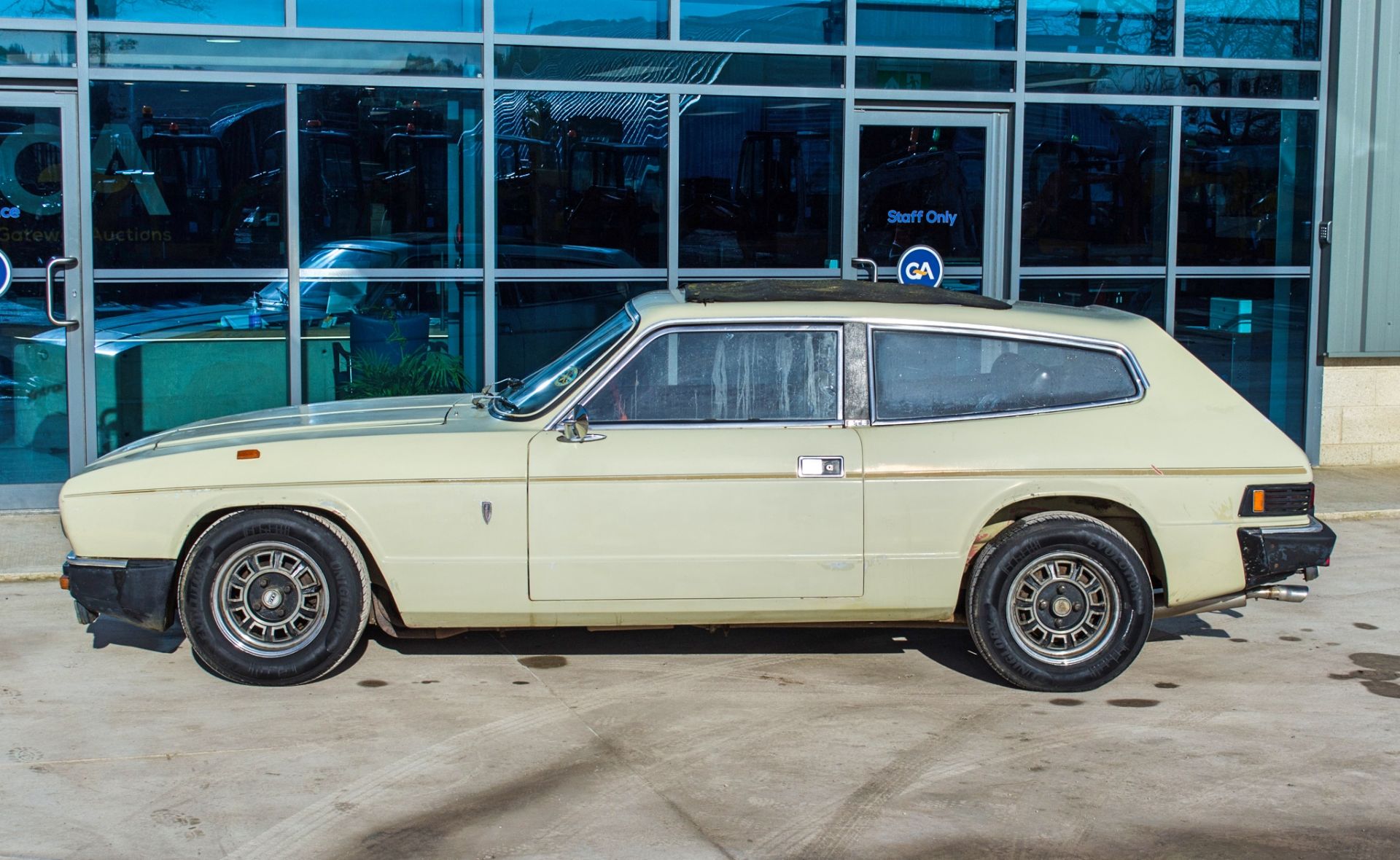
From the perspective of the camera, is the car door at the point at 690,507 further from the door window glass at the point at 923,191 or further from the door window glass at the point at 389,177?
the door window glass at the point at 923,191

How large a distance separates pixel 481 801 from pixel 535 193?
6383 millimetres

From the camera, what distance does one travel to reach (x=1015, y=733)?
577 cm

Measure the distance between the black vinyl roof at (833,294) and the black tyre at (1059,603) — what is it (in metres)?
1.02

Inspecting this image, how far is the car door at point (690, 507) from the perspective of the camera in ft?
20.1

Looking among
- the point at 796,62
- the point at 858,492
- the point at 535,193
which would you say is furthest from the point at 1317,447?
the point at 858,492

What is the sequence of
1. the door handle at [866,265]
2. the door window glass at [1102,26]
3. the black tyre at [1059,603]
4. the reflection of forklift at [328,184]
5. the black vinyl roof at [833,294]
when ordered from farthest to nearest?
1. the door window glass at [1102,26]
2. the door handle at [866,265]
3. the reflection of forklift at [328,184]
4. the black vinyl roof at [833,294]
5. the black tyre at [1059,603]

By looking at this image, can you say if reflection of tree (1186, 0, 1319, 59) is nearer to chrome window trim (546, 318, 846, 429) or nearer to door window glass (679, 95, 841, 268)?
door window glass (679, 95, 841, 268)

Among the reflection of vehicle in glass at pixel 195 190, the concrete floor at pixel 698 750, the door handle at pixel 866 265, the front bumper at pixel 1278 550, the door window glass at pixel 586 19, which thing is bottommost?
the concrete floor at pixel 698 750

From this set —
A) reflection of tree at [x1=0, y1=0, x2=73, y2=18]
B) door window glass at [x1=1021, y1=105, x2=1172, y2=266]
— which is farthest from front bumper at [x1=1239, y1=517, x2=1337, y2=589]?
reflection of tree at [x1=0, y1=0, x2=73, y2=18]

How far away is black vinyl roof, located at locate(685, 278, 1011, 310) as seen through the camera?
655cm

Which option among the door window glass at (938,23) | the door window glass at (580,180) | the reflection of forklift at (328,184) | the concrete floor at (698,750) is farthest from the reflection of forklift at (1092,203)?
the reflection of forklift at (328,184)

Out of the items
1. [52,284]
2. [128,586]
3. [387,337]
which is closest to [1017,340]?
[128,586]

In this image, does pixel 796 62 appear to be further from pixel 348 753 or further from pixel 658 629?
pixel 348 753

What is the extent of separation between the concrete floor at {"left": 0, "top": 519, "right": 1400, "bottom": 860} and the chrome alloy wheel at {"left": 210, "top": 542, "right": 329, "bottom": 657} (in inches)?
8.3
